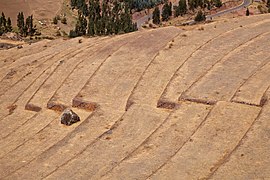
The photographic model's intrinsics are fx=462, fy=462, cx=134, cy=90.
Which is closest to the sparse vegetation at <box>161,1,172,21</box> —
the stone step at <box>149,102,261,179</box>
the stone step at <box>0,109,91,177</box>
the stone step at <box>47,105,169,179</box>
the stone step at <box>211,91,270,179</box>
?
the stone step at <box>0,109,91,177</box>

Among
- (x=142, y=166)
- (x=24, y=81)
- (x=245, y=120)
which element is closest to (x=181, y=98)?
(x=245, y=120)

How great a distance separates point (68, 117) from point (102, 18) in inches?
3354

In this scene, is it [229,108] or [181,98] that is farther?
[181,98]

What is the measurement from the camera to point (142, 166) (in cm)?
2442

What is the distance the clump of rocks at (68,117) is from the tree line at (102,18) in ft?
198

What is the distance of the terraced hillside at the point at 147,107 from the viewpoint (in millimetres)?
24578

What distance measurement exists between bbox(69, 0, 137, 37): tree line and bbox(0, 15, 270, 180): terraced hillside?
5011 cm

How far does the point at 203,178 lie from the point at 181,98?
9.83 m

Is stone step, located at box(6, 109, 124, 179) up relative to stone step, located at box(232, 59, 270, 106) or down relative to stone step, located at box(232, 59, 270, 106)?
down

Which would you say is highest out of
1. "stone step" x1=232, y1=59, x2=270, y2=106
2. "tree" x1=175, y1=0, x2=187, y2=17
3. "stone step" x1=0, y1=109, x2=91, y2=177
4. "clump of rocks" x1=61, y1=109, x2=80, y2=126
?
"tree" x1=175, y1=0, x2=187, y2=17

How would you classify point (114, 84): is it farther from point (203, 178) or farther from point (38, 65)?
point (203, 178)

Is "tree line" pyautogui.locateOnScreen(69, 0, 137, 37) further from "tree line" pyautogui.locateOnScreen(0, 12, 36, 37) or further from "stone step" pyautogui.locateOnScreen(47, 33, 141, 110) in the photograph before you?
"stone step" pyautogui.locateOnScreen(47, 33, 141, 110)

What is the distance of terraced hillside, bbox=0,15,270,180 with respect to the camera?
24578 millimetres

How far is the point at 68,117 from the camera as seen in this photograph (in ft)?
104
